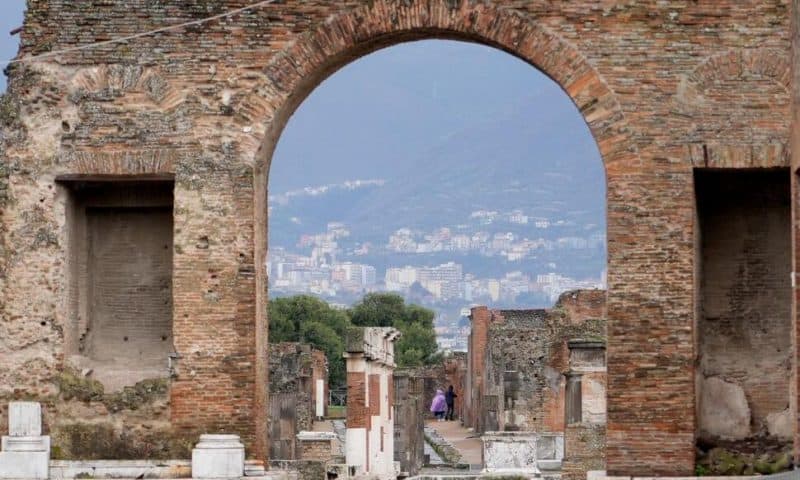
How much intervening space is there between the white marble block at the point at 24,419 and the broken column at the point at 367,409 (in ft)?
38.7

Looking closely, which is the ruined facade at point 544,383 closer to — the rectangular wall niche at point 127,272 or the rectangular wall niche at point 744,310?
the rectangular wall niche at point 744,310

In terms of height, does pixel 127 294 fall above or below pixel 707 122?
below

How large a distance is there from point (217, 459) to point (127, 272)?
8.90 ft

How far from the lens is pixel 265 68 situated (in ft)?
61.3

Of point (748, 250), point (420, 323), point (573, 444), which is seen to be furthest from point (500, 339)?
point (420, 323)

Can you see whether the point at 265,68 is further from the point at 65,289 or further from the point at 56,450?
the point at 56,450

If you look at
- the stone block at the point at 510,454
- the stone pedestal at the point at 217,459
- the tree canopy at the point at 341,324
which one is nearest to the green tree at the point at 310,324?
the tree canopy at the point at 341,324

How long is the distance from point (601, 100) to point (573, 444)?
34.7ft

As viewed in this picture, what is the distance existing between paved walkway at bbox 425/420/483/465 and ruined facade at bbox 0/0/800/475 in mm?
20305

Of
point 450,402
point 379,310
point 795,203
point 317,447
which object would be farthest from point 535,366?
point 379,310

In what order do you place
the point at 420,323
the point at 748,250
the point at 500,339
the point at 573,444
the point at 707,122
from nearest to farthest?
the point at 707,122 → the point at 748,250 → the point at 573,444 → the point at 500,339 → the point at 420,323

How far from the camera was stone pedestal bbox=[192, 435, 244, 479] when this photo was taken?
58.8ft

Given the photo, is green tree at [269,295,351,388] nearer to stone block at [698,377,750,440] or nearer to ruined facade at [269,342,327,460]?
ruined facade at [269,342,327,460]

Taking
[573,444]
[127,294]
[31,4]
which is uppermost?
[31,4]
